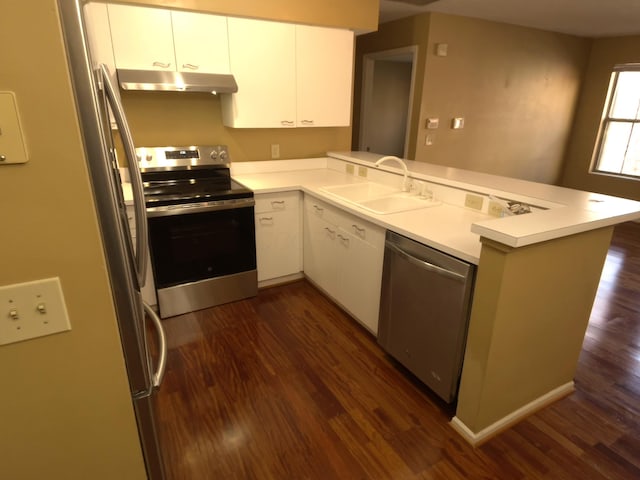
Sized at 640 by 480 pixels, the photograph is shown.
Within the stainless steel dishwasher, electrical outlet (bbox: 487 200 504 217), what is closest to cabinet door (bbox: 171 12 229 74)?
the stainless steel dishwasher

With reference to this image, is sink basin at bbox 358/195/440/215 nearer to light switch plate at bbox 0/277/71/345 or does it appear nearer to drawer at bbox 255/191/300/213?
drawer at bbox 255/191/300/213

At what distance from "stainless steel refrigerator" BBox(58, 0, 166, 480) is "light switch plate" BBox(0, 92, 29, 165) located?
0.31ft

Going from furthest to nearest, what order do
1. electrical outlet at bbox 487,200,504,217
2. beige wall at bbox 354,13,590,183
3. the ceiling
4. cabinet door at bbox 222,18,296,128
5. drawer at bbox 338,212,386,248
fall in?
beige wall at bbox 354,13,590,183, the ceiling, cabinet door at bbox 222,18,296,128, drawer at bbox 338,212,386,248, electrical outlet at bbox 487,200,504,217

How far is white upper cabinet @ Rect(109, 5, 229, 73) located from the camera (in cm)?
238

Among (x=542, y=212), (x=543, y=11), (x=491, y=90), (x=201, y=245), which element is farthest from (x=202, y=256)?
(x=543, y=11)

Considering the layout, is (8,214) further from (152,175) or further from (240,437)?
(152,175)

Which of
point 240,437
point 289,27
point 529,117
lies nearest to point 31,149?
point 240,437

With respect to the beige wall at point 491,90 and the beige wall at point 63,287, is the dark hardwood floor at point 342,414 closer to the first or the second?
the beige wall at point 63,287

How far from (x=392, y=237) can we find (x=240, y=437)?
1240mm

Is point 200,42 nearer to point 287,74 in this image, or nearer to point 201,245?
point 287,74

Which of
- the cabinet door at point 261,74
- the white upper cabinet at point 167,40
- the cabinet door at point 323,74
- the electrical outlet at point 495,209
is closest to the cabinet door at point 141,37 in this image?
the white upper cabinet at point 167,40

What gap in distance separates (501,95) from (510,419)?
4.36 meters

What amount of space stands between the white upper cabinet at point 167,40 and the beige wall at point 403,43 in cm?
236

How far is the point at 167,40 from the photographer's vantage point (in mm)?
2496
